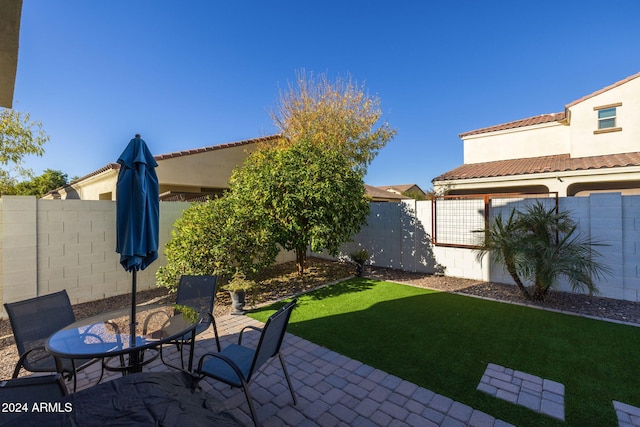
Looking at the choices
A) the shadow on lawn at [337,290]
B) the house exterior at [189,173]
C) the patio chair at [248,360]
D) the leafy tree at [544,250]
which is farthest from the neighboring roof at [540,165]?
the patio chair at [248,360]

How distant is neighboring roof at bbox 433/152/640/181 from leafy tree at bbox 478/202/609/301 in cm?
703

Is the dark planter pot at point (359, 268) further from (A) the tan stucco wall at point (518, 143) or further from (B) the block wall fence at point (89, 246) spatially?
(A) the tan stucco wall at point (518, 143)

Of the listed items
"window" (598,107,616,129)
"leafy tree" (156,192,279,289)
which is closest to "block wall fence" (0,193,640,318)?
"leafy tree" (156,192,279,289)

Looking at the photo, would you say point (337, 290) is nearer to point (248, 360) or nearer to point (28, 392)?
point (248, 360)

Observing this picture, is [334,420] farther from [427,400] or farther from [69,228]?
[69,228]

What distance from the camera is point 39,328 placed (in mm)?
3219

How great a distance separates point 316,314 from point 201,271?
271cm

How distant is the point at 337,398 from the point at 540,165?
14781 millimetres

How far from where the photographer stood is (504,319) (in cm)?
521

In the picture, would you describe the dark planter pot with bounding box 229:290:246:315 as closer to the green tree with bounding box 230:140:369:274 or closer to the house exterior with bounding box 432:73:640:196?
the green tree with bounding box 230:140:369:274

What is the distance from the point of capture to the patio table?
102 inches

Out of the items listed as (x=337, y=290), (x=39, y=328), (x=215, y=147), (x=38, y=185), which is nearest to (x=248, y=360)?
(x=39, y=328)

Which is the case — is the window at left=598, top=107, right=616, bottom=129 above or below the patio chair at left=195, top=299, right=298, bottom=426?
above

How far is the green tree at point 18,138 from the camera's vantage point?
935 cm
